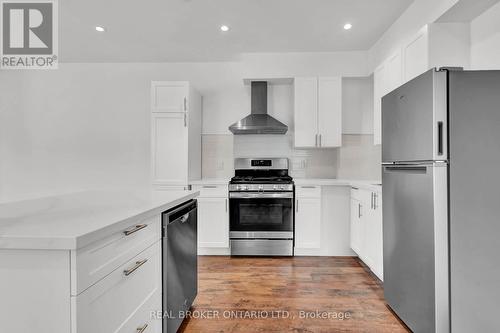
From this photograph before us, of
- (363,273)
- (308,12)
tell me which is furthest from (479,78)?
(363,273)

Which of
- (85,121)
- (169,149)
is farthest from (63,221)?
(85,121)

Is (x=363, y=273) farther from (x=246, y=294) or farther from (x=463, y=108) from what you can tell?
(x=463, y=108)

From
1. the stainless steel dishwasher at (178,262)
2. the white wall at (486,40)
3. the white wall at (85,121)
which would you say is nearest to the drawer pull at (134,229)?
the stainless steel dishwasher at (178,262)

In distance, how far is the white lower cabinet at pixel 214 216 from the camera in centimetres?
358

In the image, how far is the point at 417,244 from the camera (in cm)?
174

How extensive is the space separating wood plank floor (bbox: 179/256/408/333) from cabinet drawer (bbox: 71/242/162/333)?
712 mm

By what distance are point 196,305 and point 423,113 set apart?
2.17 m

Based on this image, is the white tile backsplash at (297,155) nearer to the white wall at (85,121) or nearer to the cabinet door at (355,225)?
the white wall at (85,121)

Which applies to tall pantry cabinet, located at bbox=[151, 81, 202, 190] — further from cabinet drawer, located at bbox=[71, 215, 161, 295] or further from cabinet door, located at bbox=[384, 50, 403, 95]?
cabinet door, located at bbox=[384, 50, 403, 95]

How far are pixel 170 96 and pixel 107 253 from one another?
2.80 meters

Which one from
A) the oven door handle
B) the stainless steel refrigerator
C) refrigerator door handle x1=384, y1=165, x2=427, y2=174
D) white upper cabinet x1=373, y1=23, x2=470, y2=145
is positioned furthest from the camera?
the oven door handle

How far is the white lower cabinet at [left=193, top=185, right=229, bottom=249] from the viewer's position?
3.58 meters

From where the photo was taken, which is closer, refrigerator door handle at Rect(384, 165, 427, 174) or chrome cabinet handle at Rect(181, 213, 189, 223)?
refrigerator door handle at Rect(384, 165, 427, 174)

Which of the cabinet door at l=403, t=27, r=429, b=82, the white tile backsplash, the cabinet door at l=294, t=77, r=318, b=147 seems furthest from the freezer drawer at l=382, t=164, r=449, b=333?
the white tile backsplash
